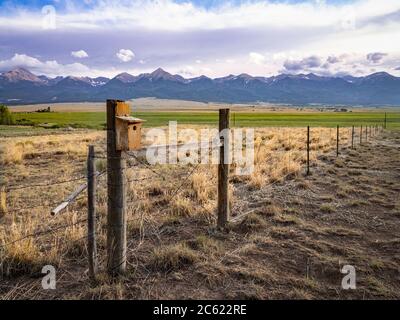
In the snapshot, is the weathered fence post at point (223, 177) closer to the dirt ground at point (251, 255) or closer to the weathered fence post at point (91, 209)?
the dirt ground at point (251, 255)

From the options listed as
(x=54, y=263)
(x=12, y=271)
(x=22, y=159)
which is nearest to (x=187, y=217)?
(x=54, y=263)

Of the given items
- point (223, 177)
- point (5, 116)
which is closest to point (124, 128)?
point (223, 177)

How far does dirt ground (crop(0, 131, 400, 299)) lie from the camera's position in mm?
4066

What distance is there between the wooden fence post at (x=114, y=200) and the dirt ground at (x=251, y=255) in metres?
0.22

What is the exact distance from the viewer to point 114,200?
4.01 metres

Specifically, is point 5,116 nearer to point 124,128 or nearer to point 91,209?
point 91,209

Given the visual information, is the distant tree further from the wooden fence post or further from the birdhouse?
the birdhouse

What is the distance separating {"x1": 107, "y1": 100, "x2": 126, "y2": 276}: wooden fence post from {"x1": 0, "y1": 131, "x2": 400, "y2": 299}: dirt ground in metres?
0.22

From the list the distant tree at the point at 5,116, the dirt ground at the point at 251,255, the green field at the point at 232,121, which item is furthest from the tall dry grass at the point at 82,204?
the distant tree at the point at 5,116

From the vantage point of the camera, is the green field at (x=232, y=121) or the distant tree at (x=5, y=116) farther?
the green field at (x=232, y=121)

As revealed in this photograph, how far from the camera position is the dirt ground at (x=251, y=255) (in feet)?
13.3
